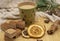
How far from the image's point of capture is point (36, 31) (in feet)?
2.89

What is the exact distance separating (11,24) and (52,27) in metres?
0.24

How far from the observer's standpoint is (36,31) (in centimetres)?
88

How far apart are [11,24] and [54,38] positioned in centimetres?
26

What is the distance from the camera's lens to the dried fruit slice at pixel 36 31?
87cm

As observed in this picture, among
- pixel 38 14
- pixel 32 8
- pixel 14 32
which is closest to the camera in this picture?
pixel 14 32

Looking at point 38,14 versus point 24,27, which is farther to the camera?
point 38,14

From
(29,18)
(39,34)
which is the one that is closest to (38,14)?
(29,18)

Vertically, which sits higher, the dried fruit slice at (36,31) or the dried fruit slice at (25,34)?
the dried fruit slice at (36,31)

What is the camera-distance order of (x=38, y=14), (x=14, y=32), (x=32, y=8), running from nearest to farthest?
(x=14, y=32) → (x=32, y=8) → (x=38, y=14)

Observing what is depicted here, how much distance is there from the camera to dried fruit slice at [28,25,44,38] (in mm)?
872

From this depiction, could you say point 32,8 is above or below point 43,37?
above

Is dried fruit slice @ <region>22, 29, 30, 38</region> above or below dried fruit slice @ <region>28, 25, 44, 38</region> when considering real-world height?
below

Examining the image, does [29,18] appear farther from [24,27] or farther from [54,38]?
[54,38]

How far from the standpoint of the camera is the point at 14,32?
0.85 meters
